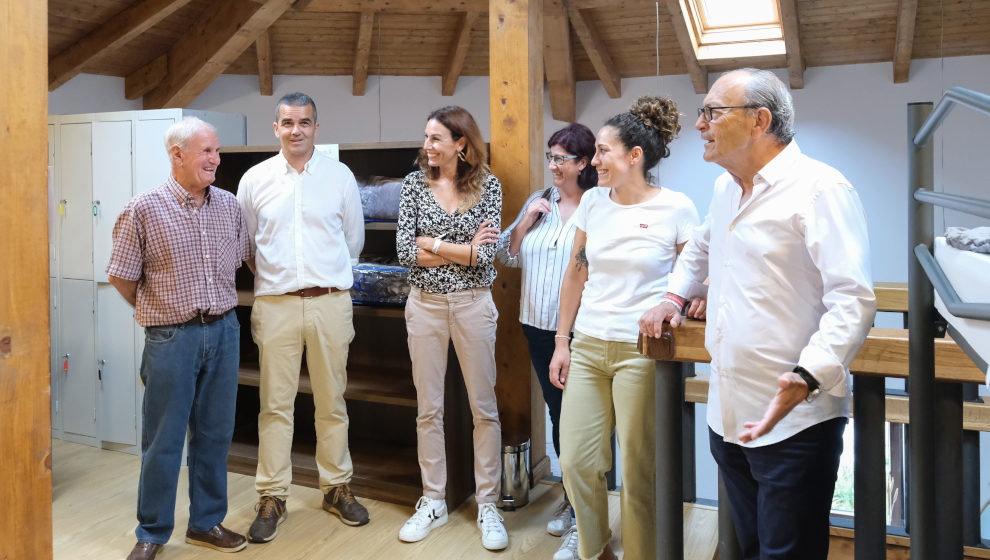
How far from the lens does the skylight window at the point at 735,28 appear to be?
22.3 feet

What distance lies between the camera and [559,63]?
7250 millimetres

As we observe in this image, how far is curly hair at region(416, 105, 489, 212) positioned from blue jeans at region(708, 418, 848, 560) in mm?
1719

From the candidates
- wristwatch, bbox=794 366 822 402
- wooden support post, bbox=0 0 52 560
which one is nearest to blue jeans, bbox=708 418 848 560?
wristwatch, bbox=794 366 822 402

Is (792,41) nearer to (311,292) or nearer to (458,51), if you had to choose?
(458,51)

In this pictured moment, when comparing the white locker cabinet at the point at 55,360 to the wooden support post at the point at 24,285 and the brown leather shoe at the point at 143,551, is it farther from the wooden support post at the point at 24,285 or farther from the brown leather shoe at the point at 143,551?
the wooden support post at the point at 24,285

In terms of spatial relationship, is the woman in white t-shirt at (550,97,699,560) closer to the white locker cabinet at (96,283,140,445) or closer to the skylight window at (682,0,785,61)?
the white locker cabinet at (96,283,140,445)

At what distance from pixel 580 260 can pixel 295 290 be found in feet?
3.85

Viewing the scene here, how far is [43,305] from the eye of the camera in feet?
5.56

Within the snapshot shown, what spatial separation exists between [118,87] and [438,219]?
226 inches

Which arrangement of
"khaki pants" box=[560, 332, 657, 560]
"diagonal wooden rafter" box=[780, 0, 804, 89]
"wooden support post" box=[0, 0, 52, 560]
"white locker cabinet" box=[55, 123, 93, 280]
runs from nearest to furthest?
1. "wooden support post" box=[0, 0, 52, 560]
2. "khaki pants" box=[560, 332, 657, 560]
3. "white locker cabinet" box=[55, 123, 93, 280]
4. "diagonal wooden rafter" box=[780, 0, 804, 89]

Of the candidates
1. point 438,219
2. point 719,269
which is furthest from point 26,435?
point 438,219

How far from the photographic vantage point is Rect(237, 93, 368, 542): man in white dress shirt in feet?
10.4

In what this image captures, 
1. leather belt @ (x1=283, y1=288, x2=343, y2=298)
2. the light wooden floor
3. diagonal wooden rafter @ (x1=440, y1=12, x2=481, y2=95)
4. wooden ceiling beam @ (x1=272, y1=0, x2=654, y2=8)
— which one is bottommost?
the light wooden floor

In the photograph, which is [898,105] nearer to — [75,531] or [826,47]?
[826,47]
